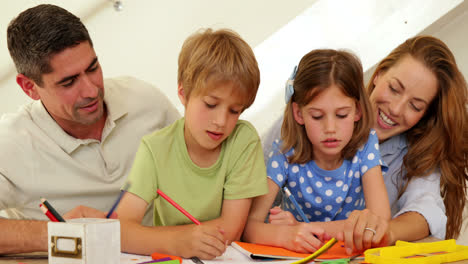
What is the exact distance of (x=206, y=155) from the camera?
3.97 ft

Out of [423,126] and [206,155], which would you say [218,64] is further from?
[423,126]

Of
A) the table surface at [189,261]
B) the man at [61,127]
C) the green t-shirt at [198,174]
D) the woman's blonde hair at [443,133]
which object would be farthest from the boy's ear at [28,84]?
the woman's blonde hair at [443,133]

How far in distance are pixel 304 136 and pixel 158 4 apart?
1392mm

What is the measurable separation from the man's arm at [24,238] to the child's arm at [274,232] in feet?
1.47

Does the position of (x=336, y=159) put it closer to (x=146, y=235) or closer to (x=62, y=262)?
(x=146, y=235)

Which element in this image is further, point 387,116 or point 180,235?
point 387,116

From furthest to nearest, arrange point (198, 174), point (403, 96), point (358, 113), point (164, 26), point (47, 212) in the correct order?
1. point (164, 26)
2. point (403, 96)
3. point (358, 113)
4. point (198, 174)
5. point (47, 212)

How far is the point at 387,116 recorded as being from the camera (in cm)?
142

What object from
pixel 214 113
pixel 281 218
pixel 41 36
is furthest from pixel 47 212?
pixel 41 36

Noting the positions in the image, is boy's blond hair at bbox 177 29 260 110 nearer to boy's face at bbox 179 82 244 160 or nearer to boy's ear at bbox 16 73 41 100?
boy's face at bbox 179 82 244 160

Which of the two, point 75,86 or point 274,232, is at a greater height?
point 75,86

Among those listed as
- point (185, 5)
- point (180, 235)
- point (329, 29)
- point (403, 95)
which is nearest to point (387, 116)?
point (403, 95)

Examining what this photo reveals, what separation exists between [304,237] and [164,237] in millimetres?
284

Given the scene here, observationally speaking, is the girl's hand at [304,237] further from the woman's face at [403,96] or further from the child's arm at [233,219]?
the woman's face at [403,96]
